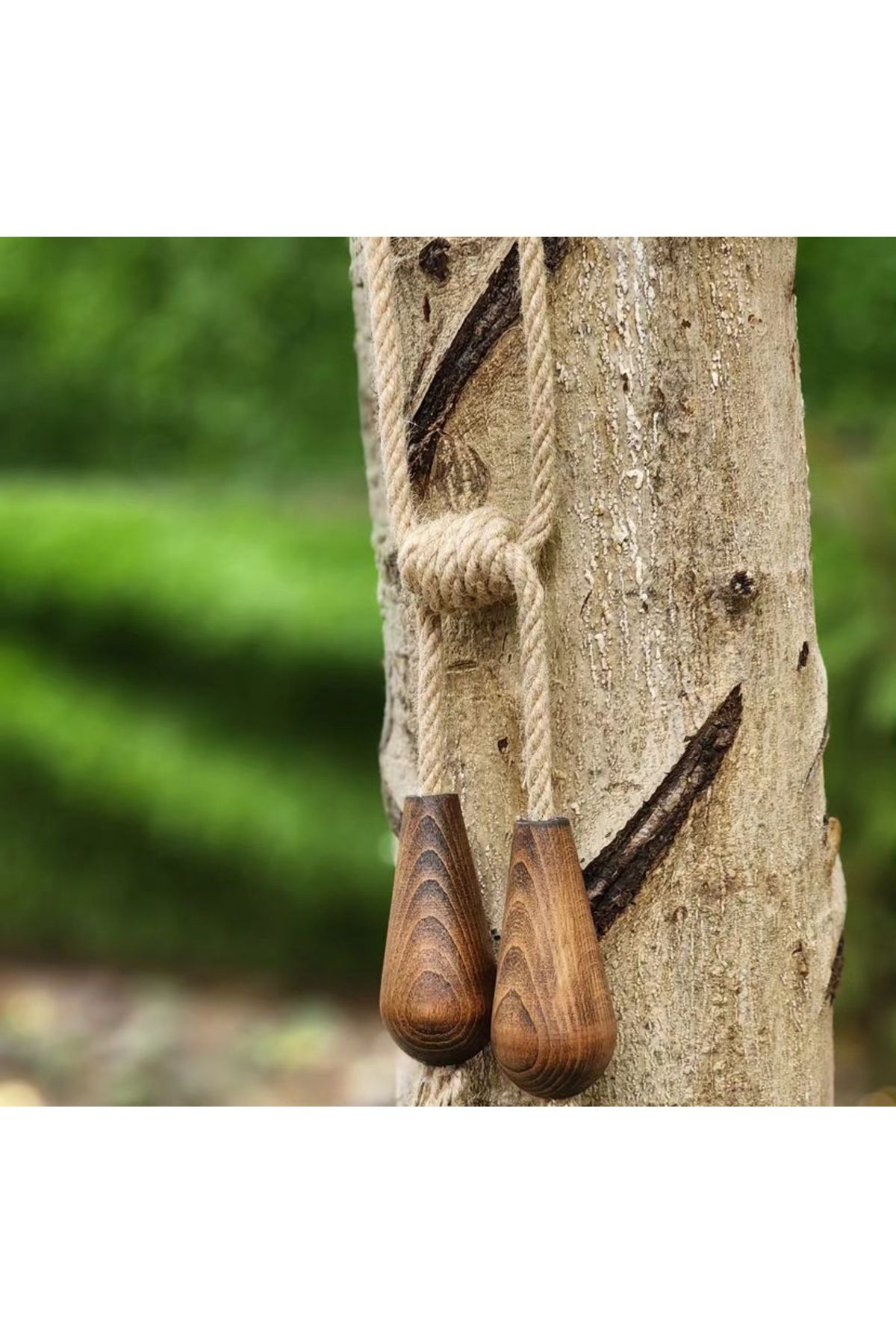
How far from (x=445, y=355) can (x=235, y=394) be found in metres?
2.31

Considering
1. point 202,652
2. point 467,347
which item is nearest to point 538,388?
point 467,347

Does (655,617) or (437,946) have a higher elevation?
(655,617)

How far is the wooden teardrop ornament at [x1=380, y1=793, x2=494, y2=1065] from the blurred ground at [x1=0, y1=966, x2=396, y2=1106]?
6.70 feet

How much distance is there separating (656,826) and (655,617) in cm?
11

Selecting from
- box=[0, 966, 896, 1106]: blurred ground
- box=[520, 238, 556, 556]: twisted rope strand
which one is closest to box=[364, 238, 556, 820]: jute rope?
box=[520, 238, 556, 556]: twisted rope strand

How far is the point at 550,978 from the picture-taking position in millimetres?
588

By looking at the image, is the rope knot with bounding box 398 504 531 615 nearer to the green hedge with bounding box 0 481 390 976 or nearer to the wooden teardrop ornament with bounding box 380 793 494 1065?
the wooden teardrop ornament with bounding box 380 793 494 1065

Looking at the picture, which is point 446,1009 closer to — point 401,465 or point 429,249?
point 401,465

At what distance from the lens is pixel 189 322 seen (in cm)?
282

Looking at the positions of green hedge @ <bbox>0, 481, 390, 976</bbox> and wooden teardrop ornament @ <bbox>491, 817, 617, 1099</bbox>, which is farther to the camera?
green hedge @ <bbox>0, 481, 390, 976</bbox>

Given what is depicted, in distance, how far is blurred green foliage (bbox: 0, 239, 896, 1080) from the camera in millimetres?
2691

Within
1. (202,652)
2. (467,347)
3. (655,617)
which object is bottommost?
(655,617)

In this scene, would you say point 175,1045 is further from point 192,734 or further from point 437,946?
point 437,946

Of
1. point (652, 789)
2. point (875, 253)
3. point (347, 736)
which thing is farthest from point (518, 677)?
point (347, 736)
